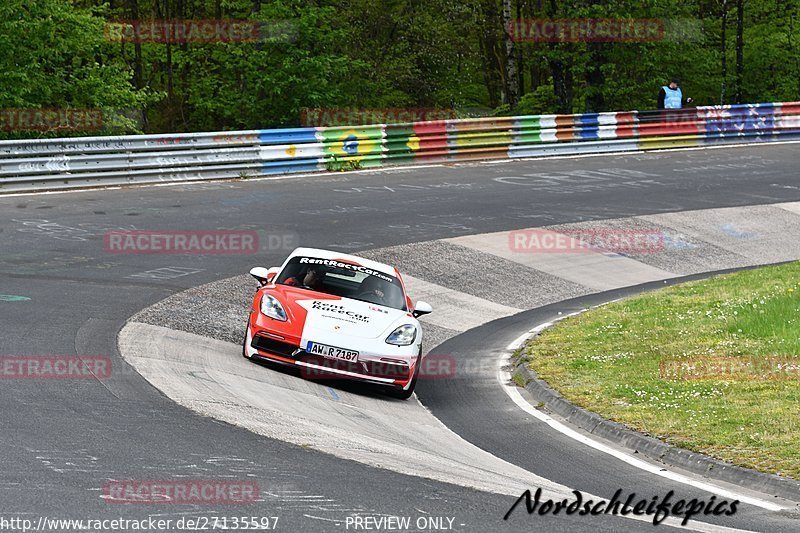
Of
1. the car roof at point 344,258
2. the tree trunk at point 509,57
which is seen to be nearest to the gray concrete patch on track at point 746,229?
the car roof at point 344,258

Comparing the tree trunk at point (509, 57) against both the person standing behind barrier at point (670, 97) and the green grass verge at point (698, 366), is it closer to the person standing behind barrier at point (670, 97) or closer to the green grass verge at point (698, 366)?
the person standing behind barrier at point (670, 97)

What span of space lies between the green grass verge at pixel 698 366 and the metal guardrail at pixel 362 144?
11464 mm

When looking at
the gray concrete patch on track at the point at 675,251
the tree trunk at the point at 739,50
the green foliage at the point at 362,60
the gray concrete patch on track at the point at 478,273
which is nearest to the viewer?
the gray concrete patch on track at the point at 478,273

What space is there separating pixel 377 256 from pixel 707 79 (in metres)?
27.5

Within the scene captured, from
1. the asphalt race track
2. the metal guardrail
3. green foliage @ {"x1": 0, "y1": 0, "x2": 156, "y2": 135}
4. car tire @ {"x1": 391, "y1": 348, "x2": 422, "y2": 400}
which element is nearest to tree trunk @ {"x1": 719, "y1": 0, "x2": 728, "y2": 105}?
the metal guardrail

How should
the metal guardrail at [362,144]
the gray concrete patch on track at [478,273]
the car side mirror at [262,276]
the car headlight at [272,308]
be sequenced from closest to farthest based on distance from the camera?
the car headlight at [272,308]
the car side mirror at [262,276]
the gray concrete patch on track at [478,273]
the metal guardrail at [362,144]

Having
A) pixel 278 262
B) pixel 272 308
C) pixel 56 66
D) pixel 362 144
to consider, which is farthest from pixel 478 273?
pixel 56 66

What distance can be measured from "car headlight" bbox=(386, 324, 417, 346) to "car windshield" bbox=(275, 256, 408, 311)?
2.13 ft

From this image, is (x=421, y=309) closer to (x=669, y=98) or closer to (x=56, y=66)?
(x=56, y=66)

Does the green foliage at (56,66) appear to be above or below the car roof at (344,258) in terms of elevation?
above

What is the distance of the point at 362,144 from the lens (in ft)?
92.1

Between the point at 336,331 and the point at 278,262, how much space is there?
678cm

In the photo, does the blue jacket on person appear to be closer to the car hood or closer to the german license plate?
the car hood

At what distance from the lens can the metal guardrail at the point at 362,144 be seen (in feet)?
76.3
